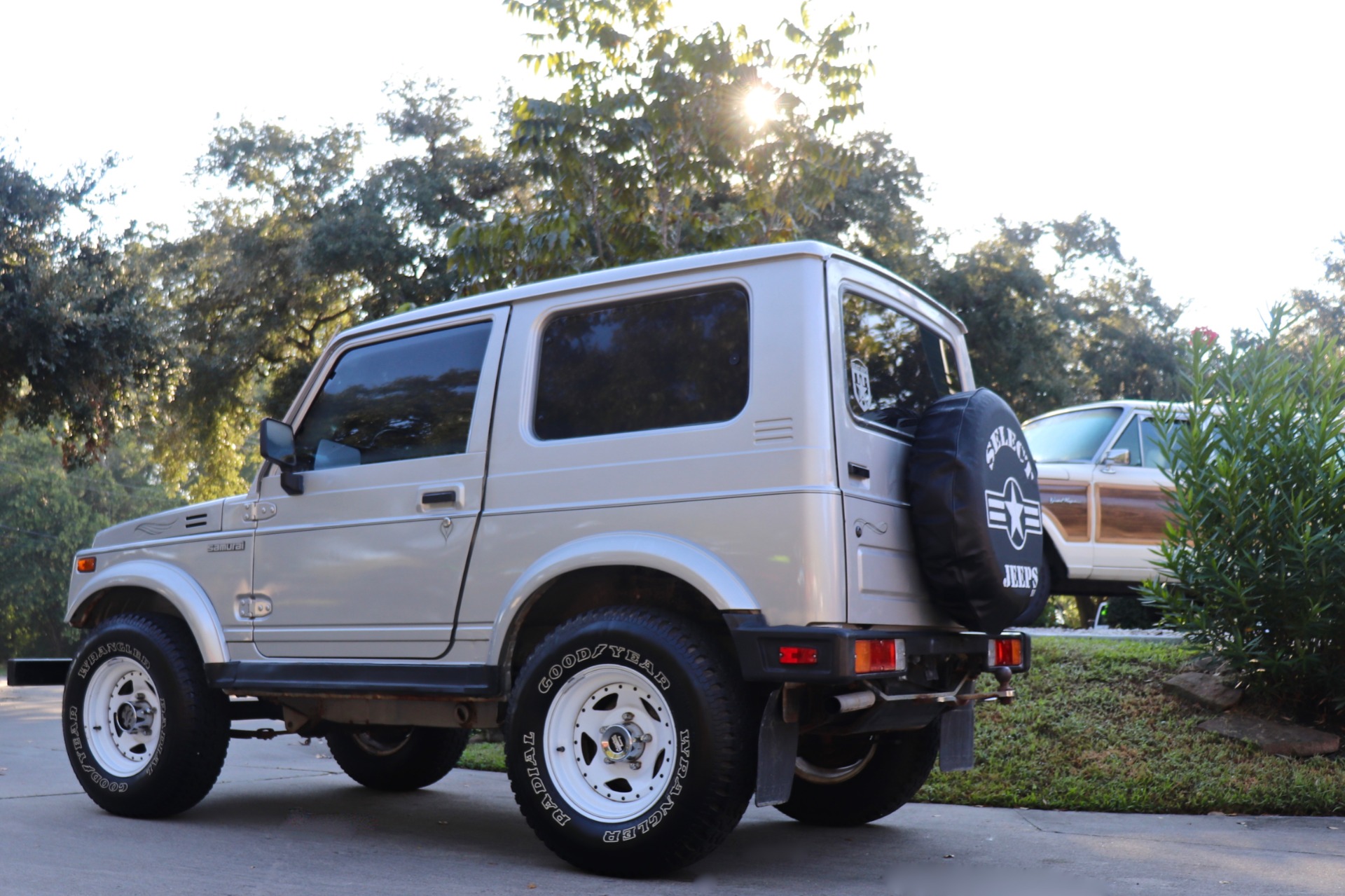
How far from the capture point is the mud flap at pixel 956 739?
4.99 metres

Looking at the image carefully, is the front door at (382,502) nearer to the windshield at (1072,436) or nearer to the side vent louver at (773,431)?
the side vent louver at (773,431)

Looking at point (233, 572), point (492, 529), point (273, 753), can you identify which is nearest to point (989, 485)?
point (492, 529)

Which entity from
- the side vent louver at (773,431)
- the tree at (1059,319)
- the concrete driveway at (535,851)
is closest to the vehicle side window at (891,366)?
the side vent louver at (773,431)

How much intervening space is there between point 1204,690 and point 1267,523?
1.08 m

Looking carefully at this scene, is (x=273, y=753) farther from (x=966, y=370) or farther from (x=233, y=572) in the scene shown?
(x=966, y=370)

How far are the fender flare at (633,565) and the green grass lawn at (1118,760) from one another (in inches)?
122

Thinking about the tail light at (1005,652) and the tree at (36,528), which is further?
the tree at (36,528)

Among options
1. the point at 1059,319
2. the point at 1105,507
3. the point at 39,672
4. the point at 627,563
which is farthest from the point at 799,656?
the point at 1059,319

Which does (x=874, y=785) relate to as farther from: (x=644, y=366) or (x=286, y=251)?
(x=286, y=251)

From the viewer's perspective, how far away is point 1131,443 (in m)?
10.1

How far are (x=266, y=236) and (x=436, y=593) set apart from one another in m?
19.1

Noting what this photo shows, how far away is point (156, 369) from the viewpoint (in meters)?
17.0

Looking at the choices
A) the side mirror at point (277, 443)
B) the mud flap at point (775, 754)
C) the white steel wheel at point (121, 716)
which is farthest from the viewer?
the white steel wheel at point (121, 716)

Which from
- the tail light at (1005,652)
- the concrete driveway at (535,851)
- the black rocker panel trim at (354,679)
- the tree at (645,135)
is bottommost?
the concrete driveway at (535,851)
